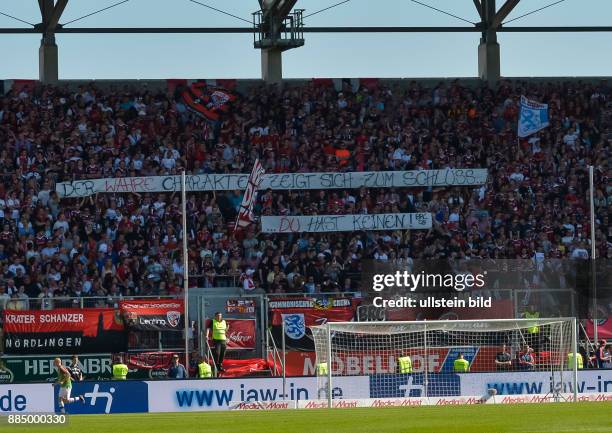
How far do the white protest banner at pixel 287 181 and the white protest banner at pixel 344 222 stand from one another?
147 cm

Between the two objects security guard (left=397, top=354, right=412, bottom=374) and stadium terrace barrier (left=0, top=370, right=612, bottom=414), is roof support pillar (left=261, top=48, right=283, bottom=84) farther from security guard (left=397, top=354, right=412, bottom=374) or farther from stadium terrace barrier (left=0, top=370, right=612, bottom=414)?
stadium terrace barrier (left=0, top=370, right=612, bottom=414)

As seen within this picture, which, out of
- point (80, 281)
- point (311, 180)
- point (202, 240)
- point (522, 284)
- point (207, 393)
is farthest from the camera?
point (311, 180)

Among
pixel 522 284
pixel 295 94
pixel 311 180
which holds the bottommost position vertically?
pixel 522 284

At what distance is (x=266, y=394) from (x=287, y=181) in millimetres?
12740

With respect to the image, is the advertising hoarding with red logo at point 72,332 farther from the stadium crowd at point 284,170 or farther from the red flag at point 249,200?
the red flag at point 249,200

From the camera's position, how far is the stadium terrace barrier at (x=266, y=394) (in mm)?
26844

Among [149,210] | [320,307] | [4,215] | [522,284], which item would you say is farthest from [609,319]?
[4,215]

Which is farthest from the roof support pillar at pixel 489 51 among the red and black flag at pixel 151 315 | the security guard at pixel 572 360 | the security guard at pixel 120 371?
the security guard at pixel 120 371

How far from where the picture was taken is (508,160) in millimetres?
41688

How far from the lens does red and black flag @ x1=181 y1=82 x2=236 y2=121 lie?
42031mm

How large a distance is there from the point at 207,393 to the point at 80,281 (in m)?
7.84

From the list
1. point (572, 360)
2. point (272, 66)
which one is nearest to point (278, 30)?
point (272, 66)

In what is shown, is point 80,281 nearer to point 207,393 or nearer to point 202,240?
point 202,240

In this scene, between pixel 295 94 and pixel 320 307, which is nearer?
pixel 320 307
